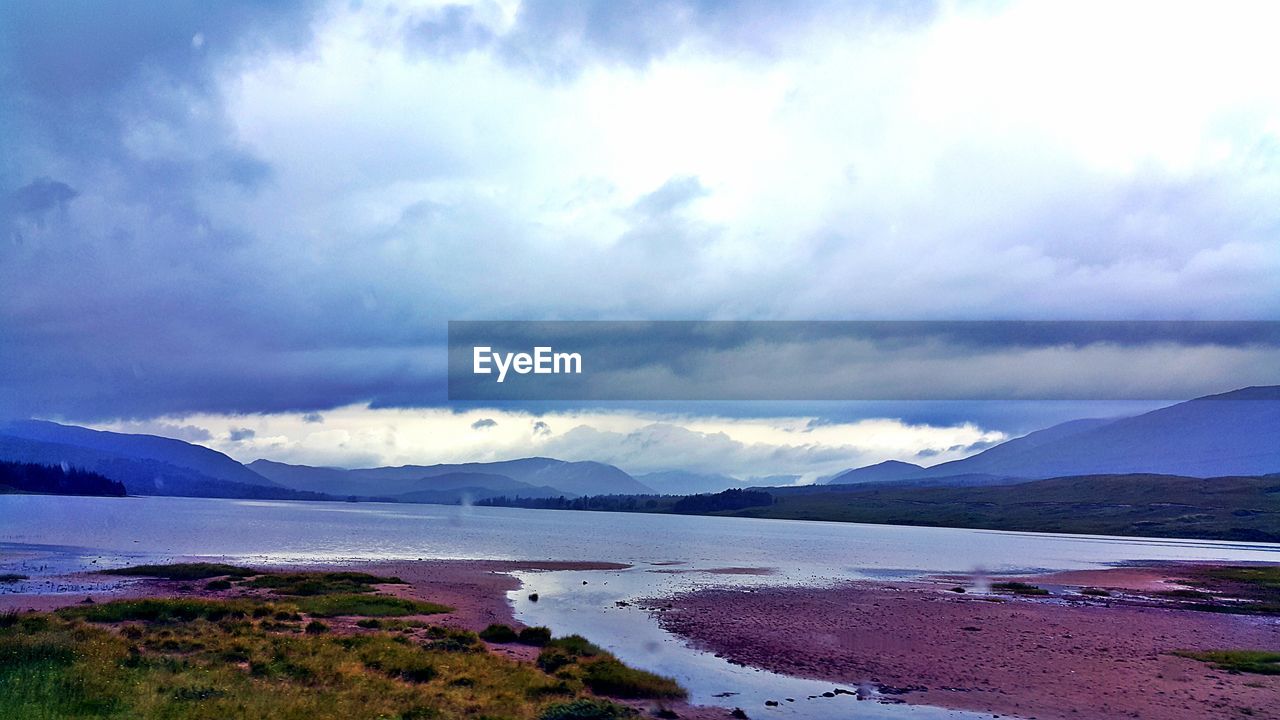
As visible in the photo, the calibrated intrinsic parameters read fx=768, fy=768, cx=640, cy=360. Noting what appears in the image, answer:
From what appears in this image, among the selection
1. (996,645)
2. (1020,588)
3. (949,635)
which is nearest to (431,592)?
(949,635)

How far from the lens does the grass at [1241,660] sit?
4038cm

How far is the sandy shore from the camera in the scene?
3441cm

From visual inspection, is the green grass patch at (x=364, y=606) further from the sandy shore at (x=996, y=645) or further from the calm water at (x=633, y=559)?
the sandy shore at (x=996, y=645)

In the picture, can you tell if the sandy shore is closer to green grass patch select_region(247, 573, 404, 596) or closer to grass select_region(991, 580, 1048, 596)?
grass select_region(991, 580, 1048, 596)

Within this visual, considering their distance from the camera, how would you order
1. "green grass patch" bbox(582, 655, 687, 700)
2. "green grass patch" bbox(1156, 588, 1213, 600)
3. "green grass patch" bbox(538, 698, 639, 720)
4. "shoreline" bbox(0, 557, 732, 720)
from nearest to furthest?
1. "green grass patch" bbox(538, 698, 639, 720)
2. "green grass patch" bbox(582, 655, 687, 700)
3. "shoreline" bbox(0, 557, 732, 720)
4. "green grass patch" bbox(1156, 588, 1213, 600)

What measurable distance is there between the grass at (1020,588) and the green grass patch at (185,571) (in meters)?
72.4

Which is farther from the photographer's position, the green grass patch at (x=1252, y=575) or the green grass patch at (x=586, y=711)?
the green grass patch at (x=1252, y=575)

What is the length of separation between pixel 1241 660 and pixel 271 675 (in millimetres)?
49228

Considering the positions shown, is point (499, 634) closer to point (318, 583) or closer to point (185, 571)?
point (318, 583)

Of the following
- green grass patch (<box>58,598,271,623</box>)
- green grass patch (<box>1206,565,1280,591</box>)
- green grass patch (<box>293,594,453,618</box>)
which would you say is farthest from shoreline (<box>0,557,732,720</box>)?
green grass patch (<box>1206,565,1280,591</box>)

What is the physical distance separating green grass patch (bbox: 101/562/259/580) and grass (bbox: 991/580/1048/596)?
238 feet

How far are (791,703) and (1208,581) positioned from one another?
279 feet

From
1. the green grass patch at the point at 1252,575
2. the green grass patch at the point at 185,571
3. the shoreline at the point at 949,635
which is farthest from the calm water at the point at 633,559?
the green grass patch at the point at 1252,575

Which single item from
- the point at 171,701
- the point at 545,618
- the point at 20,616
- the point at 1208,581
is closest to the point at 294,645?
the point at 171,701
